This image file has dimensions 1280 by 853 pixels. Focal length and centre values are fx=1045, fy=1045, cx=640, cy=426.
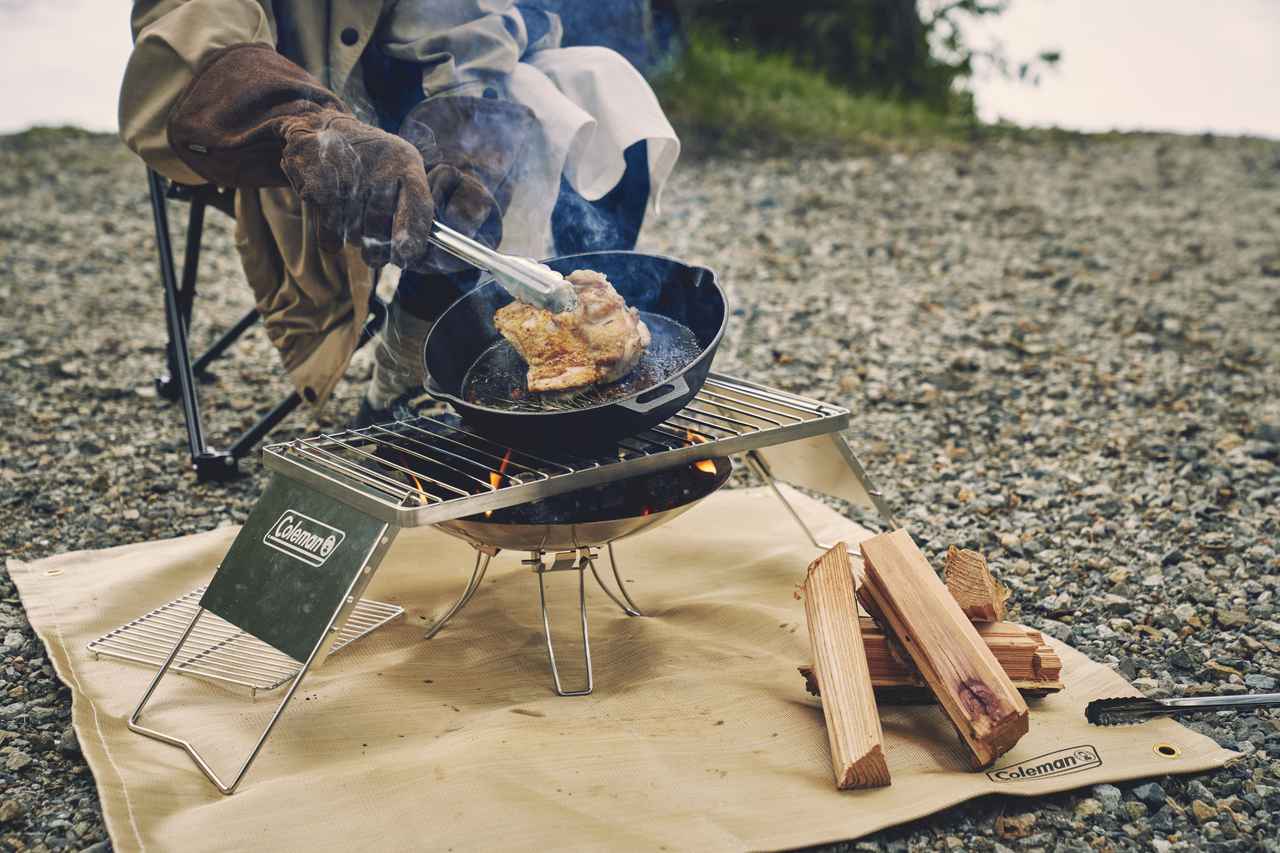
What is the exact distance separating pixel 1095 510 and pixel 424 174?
219cm

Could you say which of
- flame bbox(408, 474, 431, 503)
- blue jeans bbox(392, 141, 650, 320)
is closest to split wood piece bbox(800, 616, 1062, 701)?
flame bbox(408, 474, 431, 503)

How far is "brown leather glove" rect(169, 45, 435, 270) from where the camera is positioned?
2.12 m

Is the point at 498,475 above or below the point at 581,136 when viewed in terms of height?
below

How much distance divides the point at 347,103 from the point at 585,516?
1515mm

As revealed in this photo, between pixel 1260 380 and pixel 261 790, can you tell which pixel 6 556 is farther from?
pixel 1260 380

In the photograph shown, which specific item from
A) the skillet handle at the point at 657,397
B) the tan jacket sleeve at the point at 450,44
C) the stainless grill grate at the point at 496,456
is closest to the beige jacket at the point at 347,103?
the tan jacket sleeve at the point at 450,44

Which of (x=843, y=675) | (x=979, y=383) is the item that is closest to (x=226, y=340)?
(x=843, y=675)

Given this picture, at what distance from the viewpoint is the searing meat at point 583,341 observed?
6.88 feet

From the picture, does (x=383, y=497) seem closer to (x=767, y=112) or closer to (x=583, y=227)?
(x=583, y=227)

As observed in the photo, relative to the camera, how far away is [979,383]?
13.6 ft

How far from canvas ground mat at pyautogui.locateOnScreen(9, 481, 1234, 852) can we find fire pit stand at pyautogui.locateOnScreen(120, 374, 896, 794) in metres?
0.08

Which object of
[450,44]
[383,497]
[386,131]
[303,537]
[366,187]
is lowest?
[303,537]

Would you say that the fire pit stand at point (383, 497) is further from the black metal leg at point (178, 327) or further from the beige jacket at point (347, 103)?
the black metal leg at point (178, 327)

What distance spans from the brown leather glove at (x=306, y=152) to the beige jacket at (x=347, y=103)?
21 cm
